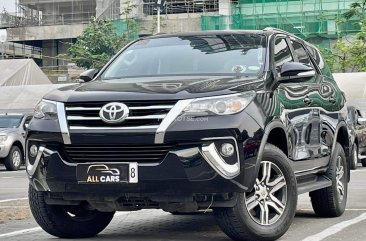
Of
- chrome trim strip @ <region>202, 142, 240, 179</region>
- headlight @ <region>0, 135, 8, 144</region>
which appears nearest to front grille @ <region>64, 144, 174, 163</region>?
chrome trim strip @ <region>202, 142, 240, 179</region>

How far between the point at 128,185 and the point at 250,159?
3.11ft

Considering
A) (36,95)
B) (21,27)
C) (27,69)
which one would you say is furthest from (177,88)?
(21,27)

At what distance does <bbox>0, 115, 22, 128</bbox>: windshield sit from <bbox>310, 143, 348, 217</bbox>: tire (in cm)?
1423

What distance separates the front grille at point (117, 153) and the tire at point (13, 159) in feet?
48.6

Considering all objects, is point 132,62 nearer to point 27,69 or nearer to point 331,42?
point 27,69

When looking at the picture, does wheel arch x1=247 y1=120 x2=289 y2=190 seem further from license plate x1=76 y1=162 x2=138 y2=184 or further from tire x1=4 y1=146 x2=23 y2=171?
tire x1=4 y1=146 x2=23 y2=171

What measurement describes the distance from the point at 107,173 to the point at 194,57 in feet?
5.85

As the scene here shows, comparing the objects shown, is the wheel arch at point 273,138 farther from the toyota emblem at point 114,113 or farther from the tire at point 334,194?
the tire at point 334,194

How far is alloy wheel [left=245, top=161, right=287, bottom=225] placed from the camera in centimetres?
614

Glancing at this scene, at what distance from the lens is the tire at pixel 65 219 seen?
659 centimetres

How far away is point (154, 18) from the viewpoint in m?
57.4

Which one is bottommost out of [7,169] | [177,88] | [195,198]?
[7,169]

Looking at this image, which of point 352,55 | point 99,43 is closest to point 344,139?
point 352,55

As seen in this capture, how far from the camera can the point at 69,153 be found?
605cm
